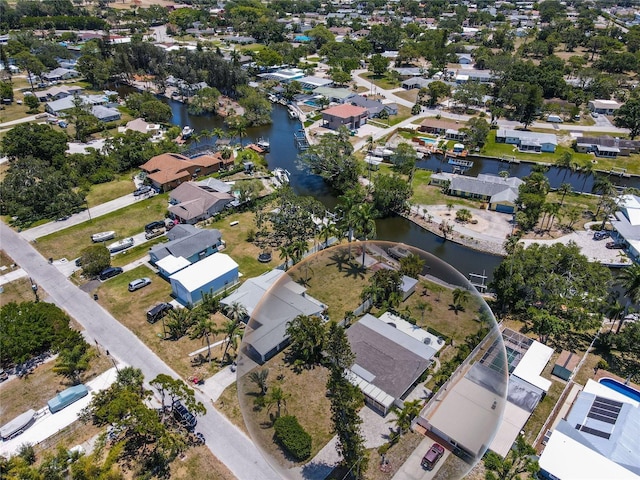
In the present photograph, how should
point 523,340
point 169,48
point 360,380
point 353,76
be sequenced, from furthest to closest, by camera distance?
point 169,48
point 353,76
point 523,340
point 360,380

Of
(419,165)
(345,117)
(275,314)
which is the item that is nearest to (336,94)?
(345,117)

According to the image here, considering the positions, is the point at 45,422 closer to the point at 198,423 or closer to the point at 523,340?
the point at 198,423

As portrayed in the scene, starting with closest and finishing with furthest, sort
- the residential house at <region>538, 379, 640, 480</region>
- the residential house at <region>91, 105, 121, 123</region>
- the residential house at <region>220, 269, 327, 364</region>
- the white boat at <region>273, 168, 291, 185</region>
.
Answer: the residential house at <region>220, 269, 327, 364</region>
the residential house at <region>538, 379, 640, 480</region>
the white boat at <region>273, 168, 291, 185</region>
the residential house at <region>91, 105, 121, 123</region>

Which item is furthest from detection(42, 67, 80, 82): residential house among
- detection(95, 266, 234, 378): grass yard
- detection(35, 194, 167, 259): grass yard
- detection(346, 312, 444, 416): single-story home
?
detection(346, 312, 444, 416): single-story home

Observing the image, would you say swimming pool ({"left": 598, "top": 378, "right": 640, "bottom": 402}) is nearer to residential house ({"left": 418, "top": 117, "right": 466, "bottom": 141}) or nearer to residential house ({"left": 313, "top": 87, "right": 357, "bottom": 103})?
residential house ({"left": 418, "top": 117, "right": 466, "bottom": 141})

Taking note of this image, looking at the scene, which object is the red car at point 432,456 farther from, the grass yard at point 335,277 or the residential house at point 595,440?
the residential house at point 595,440

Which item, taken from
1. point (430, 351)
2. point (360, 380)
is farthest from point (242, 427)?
point (430, 351)
